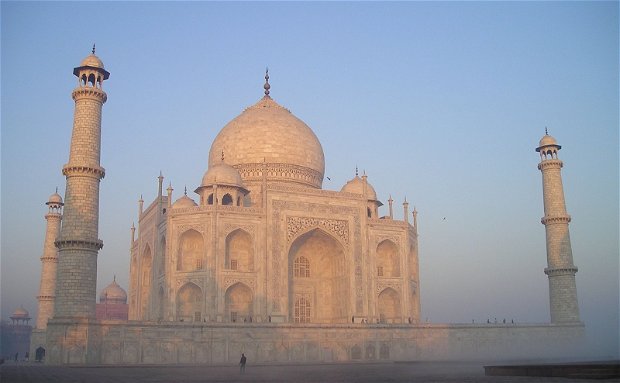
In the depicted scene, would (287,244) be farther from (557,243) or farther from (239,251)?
(557,243)

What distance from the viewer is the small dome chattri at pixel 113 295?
47438mm

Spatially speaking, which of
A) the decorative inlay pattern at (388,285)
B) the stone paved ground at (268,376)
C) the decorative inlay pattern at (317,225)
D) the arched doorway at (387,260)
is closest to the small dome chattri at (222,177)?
the decorative inlay pattern at (317,225)

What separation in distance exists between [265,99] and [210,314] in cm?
1568

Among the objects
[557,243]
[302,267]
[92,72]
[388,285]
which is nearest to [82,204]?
[92,72]

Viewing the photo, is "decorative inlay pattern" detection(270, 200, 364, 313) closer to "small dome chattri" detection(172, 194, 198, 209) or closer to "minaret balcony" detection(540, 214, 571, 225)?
"small dome chattri" detection(172, 194, 198, 209)

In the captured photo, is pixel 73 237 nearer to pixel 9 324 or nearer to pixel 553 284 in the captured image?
pixel 553 284

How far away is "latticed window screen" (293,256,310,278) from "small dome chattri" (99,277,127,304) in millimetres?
19779

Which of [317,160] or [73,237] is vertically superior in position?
[317,160]

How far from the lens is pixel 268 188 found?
102ft

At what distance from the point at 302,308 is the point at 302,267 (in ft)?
6.74

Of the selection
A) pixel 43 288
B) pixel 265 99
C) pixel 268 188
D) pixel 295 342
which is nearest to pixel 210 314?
pixel 295 342

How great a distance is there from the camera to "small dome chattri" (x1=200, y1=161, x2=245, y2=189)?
104 feet

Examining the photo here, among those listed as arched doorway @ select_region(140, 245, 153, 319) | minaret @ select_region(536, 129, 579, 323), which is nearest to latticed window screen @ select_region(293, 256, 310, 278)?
arched doorway @ select_region(140, 245, 153, 319)

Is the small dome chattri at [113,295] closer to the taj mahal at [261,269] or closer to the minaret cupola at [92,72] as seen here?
the taj mahal at [261,269]
